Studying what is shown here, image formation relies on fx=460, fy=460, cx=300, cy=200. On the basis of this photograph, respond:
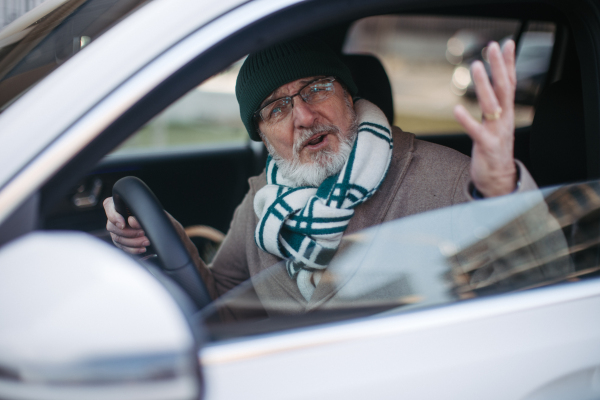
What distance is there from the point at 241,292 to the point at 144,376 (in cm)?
48

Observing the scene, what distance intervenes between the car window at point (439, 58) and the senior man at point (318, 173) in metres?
0.30

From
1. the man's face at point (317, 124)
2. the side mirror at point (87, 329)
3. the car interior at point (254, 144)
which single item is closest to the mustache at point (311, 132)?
the man's face at point (317, 124)

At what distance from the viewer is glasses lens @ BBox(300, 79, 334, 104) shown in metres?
1.73

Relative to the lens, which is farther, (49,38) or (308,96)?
(308,96)

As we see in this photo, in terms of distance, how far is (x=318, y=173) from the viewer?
1625mm

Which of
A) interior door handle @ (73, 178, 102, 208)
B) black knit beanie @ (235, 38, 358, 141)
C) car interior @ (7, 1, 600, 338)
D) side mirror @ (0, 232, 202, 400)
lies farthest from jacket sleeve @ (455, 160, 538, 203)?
interior door handle @ (73, 178, 102, 208)

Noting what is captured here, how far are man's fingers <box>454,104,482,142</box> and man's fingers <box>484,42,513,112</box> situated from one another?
66 millimetres

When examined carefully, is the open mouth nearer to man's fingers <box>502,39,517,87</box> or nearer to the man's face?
the man's face

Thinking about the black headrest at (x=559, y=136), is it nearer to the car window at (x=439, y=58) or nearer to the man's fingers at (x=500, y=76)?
the car window at (x=439, y=58)

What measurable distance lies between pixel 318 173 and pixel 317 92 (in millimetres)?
333

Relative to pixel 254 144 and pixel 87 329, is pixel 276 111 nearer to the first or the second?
pixel 87 329

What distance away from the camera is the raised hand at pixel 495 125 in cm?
93

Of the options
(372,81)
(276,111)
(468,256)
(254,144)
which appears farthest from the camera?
(254,144)

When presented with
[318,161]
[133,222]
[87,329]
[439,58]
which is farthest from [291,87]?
[439,58]
